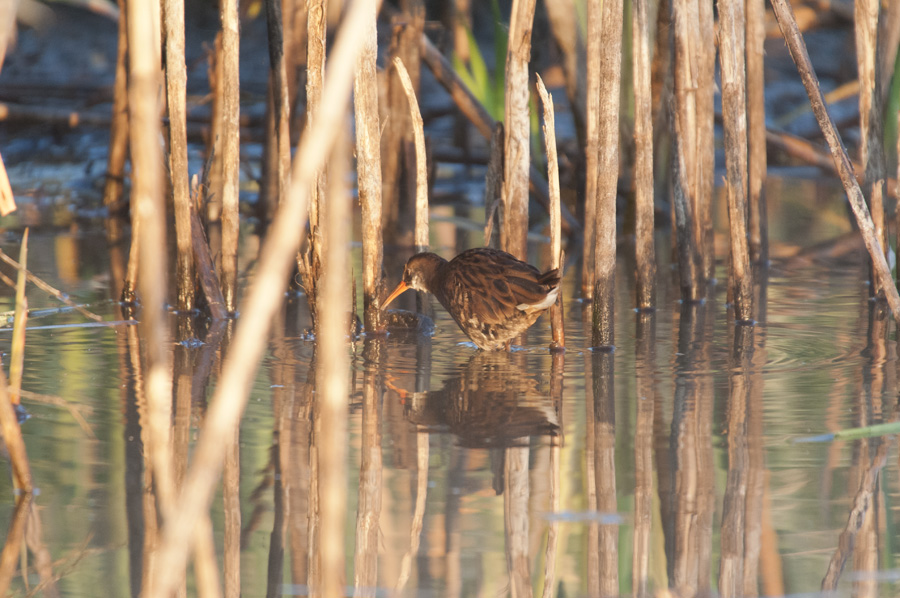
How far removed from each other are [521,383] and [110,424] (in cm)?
150

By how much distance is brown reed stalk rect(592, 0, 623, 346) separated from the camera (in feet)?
14.4

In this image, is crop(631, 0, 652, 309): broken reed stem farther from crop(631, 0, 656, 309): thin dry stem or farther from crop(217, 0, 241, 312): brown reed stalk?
crop(217, 0, 241, 312): brown reed stalk

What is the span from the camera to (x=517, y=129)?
16.1ft

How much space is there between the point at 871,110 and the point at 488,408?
262 cm

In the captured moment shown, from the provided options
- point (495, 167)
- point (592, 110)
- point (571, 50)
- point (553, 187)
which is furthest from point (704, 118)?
point (571, 50)

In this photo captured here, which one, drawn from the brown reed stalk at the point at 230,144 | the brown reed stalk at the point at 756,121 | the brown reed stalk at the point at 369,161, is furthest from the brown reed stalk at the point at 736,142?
the brown reed stalk at the point at 230,144

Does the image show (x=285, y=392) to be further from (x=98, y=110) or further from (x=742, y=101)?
(x=98, y=110)

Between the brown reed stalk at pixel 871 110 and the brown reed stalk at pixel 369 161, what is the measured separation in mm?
2175

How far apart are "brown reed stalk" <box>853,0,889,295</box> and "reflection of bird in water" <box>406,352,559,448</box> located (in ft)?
6.20

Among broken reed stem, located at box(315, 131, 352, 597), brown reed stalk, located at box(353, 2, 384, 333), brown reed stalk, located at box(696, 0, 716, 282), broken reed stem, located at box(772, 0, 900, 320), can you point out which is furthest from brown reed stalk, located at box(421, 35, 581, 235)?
broken reed stem, located at box(315, 131, 352, 597)

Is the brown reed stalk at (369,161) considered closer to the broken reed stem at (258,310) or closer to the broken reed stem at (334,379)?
the broken reed stem at (334,379)

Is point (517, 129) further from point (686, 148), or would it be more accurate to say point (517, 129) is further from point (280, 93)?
point (280, 93)

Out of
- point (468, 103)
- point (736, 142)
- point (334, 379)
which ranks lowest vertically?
point (334, 379)

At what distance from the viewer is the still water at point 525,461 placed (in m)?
2.54
